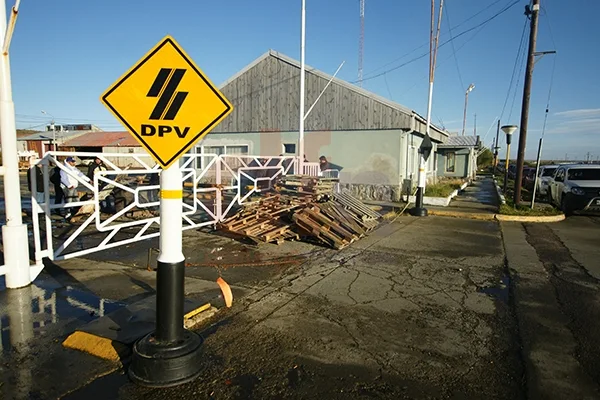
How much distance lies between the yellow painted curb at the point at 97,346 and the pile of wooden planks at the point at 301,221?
4648 millimetres

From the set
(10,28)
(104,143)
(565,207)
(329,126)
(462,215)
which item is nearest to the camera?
(10,28)

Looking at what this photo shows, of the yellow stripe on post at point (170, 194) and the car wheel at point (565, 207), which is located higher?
the yellow stripe on post at point (170, 194)

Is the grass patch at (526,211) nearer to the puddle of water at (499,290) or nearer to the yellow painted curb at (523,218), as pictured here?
the yellow painted curb at (523,218)

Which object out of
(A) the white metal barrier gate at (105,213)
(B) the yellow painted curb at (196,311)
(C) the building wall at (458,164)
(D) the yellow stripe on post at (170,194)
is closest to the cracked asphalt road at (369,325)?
(B) the yellow painted curb at (196,311)

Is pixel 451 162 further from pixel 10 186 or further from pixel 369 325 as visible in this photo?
pixel 10 186

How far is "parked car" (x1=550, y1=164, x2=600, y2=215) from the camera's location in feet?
43.3

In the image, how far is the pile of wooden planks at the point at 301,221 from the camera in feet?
27.3

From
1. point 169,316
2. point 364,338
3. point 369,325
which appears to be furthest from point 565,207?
point 169,316

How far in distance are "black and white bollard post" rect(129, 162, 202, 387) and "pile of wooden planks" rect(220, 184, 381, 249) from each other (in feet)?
16.2

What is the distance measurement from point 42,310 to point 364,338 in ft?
12.6

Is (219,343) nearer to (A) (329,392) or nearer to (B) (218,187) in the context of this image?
(A) (329,392)

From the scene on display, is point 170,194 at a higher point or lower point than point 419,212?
higher

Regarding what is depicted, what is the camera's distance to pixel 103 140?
154 feet

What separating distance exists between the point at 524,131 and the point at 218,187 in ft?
37.5
